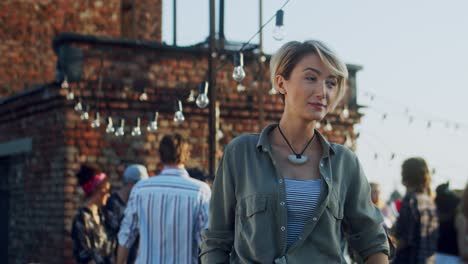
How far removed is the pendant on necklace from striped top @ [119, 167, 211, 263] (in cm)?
319

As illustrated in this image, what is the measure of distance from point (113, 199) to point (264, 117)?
5069 millimetres

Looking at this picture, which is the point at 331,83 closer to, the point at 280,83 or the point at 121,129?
the point at 280,83

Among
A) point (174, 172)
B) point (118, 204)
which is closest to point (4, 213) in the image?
point (118, 204)

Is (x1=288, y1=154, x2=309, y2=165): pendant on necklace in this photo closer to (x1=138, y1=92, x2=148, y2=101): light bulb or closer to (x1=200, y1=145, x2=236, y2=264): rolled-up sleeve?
(x1=200, y1=145, x2=236, y2=264): rolled-up sleeve

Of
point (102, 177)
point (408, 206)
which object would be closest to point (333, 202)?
point (408, 206)

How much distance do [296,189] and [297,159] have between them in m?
0.12

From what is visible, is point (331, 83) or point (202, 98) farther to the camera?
A: point (202, 98)

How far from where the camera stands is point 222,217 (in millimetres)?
3252

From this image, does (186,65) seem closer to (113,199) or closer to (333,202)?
(113,199)

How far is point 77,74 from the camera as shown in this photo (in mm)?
12102

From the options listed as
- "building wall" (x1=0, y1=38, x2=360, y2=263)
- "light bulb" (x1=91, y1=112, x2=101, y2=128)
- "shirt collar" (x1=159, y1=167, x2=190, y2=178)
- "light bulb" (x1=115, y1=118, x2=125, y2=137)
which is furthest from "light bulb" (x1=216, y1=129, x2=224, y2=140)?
"shirt collar" (x1=159, y1=167, x2=190, y2=178)

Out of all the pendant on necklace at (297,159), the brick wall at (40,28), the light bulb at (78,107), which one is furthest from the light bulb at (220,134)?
the pendant on necklace at (297,159)

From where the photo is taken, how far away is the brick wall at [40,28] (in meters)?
18.3

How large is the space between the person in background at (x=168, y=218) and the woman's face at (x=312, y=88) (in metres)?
3.23
